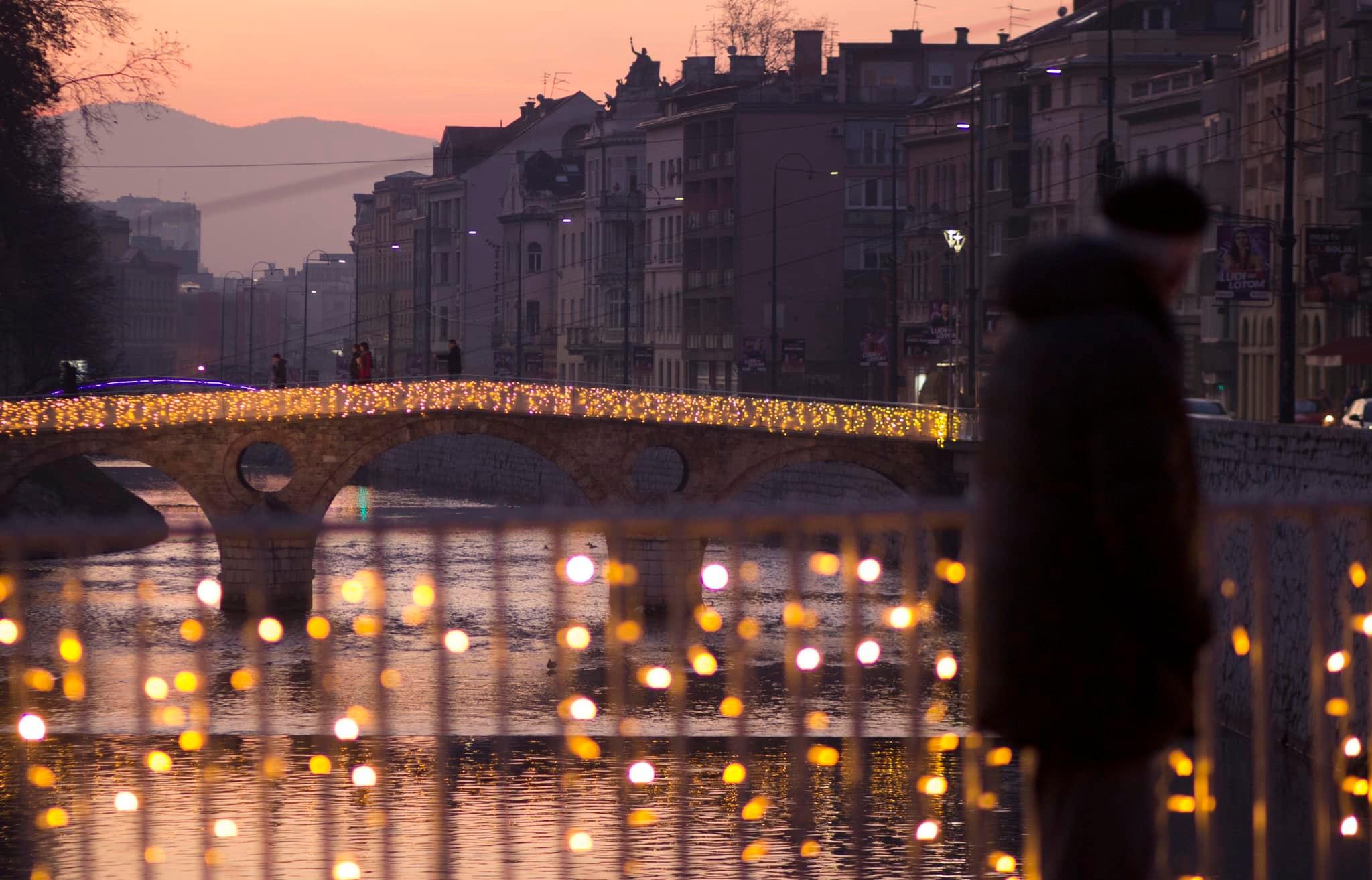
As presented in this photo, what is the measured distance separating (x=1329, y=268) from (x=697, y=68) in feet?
196

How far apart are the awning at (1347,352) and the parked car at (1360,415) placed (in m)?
5.49

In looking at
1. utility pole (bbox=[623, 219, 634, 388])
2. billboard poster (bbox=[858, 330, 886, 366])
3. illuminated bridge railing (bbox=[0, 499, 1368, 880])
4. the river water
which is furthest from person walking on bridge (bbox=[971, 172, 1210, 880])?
utility pole (bbox=[623, 219, 634, 388])

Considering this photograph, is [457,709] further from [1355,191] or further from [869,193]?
[869,193]

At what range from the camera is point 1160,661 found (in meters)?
4.04

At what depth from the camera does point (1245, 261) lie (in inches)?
1459

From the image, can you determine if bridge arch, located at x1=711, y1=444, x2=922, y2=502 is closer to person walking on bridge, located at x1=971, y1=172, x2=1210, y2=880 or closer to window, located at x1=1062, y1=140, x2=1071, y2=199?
window, located at x1=1062, y1=140, x2=1071, y2=199

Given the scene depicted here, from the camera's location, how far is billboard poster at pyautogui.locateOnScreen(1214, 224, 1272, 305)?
36812mm

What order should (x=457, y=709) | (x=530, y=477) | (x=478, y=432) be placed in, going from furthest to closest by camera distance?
(x=530, y=477) → (x=478, y=432) → (x=457, y=709)

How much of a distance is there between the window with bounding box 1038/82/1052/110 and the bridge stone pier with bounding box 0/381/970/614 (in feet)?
67.3

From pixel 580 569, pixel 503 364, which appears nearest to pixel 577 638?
pixel 580 569

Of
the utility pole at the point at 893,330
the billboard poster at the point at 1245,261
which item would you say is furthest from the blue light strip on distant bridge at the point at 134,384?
the billboard poster at the point at 1245,261

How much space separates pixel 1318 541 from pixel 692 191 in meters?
85.8

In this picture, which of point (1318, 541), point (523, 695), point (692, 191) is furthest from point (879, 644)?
point (692, 191)

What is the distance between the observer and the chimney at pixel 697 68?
97688mm
